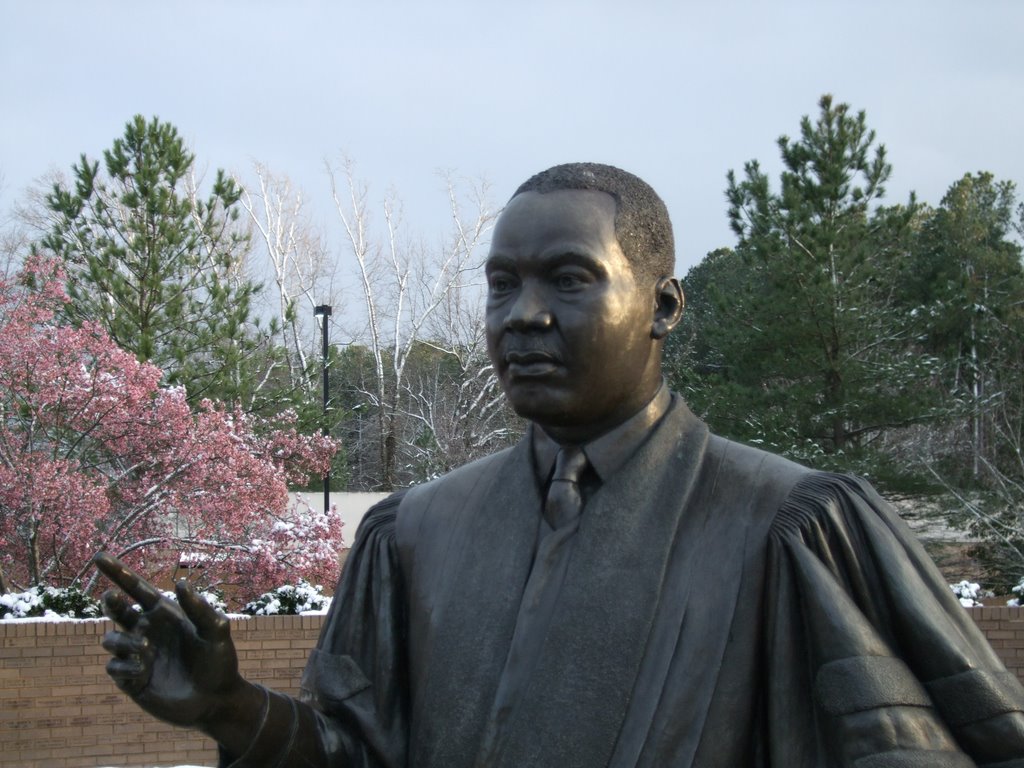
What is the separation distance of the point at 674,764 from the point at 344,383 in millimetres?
33935

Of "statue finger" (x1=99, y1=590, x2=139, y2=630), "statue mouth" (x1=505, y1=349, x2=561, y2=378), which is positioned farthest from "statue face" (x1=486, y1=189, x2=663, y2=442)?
"statue finger" (x1=99, y1=590, x2=139, y2=630)

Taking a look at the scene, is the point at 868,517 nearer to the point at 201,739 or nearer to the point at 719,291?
the point at 201,739

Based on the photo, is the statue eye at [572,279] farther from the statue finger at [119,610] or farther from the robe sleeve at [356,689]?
the statue finger at [119,610]

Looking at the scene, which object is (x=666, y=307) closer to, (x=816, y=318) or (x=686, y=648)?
(x=686, y=648)

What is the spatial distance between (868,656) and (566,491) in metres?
0.62

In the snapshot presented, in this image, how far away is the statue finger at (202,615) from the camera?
203 cm

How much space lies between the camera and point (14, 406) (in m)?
13.8

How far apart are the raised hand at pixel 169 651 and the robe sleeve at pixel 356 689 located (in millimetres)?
200

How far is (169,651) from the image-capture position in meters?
2.10

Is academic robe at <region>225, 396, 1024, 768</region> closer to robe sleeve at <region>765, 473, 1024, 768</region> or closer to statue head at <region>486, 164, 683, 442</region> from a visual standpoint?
robe sleeve at <region>765, 473, 1024, 768</region>

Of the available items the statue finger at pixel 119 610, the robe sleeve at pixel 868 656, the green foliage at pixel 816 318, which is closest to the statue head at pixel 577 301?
the robe sleeve at pixel 868 656

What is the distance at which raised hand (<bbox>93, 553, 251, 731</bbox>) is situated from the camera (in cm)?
204

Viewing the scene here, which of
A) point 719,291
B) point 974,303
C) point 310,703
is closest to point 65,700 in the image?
point 310,703

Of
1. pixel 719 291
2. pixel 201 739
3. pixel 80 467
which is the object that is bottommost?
pixel 201 739
